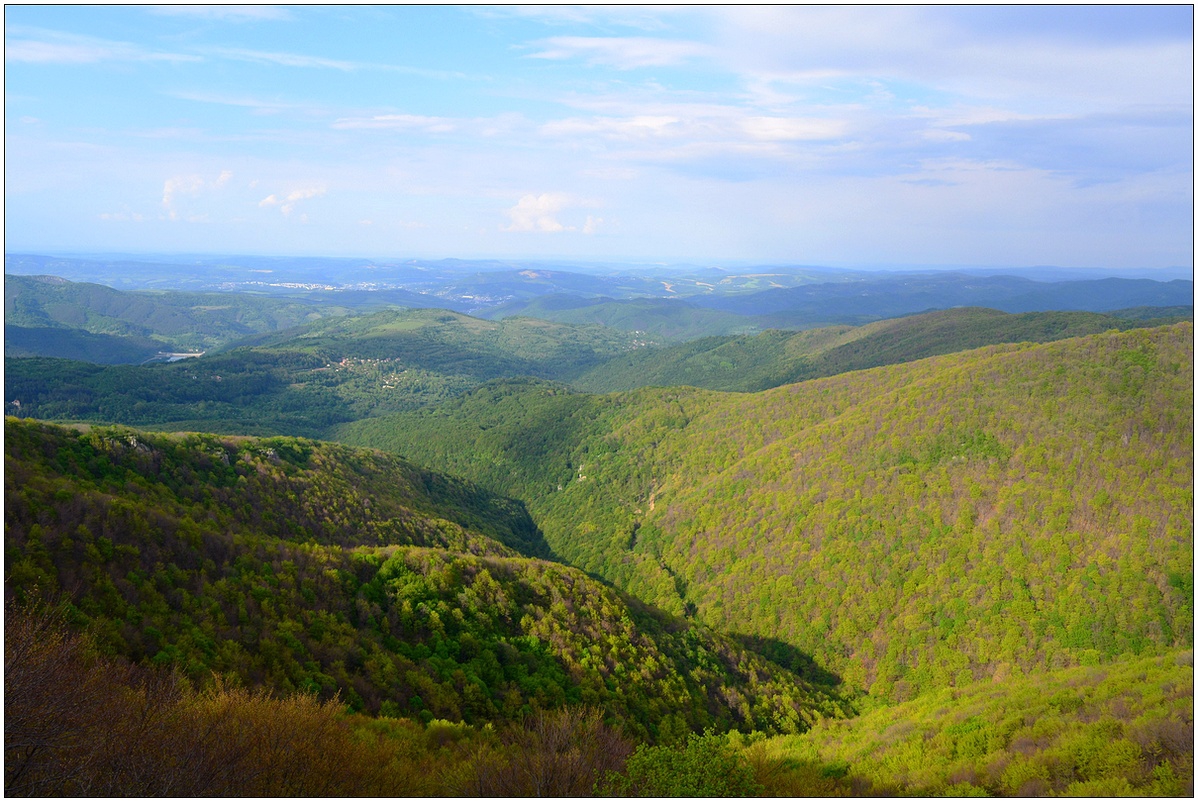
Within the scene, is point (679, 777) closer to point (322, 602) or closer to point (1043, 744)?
point (1043, 744)

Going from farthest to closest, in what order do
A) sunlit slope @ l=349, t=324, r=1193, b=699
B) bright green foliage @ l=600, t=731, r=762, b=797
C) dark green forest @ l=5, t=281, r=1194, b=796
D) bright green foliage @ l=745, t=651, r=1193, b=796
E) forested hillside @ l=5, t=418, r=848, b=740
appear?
sunlit slope @ l=349, t=324, r=1193, b=699, forested hillside @ l=5, t=418, r=848, b=740, bright green foliage @ l=745, t=651, r=1193, b=796, dark green forest @ l=5, t=281, r=1194, b=796, bright green foliage @ l=600, t=731, r=762, b=797

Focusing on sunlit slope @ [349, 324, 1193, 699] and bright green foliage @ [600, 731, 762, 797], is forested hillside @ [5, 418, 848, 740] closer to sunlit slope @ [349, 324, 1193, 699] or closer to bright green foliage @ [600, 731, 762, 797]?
bright green foliage @ [600, 731, 762, 797]

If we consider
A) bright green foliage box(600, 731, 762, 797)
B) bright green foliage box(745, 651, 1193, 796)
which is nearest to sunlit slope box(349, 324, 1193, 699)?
bright green foliage box(745, 651, 1193, 796)

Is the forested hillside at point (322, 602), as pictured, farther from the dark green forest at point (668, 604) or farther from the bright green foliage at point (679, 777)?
the bright green foliage at point (679, 777)

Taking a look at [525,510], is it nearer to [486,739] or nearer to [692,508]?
[692,508]

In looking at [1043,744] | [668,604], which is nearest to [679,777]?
[1043,744]

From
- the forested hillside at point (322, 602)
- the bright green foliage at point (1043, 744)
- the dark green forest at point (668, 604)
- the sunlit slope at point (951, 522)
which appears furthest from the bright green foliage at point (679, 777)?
the sunlit slope at point (951, 522)

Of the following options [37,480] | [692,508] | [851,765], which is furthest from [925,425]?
[37,480]
